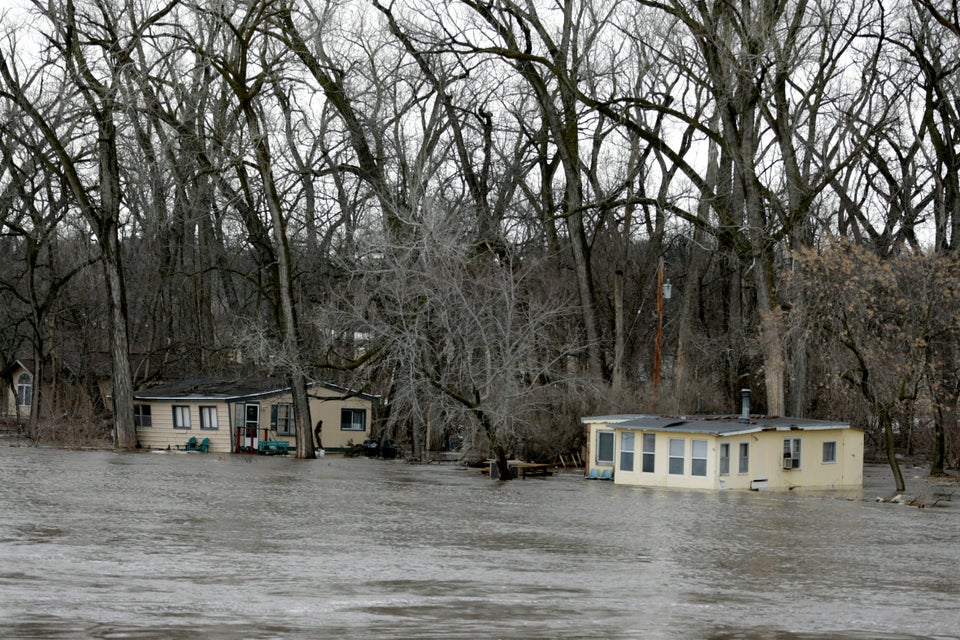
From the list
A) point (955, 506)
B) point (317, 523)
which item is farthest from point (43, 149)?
point (955, 506)

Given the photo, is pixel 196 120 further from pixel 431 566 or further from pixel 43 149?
pixel 431 566

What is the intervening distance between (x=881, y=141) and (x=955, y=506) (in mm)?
22716

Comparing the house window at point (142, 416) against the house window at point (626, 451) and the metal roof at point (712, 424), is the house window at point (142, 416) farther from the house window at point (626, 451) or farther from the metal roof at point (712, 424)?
the house window at point (626, 451)

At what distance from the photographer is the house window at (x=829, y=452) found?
134ft

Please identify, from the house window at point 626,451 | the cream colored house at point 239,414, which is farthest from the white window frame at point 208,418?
the house window at point 626,451

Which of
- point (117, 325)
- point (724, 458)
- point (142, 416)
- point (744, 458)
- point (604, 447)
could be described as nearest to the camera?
point (724, 458)

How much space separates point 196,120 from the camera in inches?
1972

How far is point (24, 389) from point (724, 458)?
4332 centimetres

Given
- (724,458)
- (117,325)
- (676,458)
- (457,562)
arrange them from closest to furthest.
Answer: (457,562), (724,458), (676,458), (117,325)

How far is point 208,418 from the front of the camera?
52594mm

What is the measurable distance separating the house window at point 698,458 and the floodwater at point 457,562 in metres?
0.95

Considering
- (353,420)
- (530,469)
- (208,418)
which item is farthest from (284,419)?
(530,469)

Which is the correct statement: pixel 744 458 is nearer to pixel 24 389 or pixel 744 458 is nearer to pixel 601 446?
pixel 601 446

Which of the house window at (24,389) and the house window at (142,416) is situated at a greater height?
the house window at (24,389)
